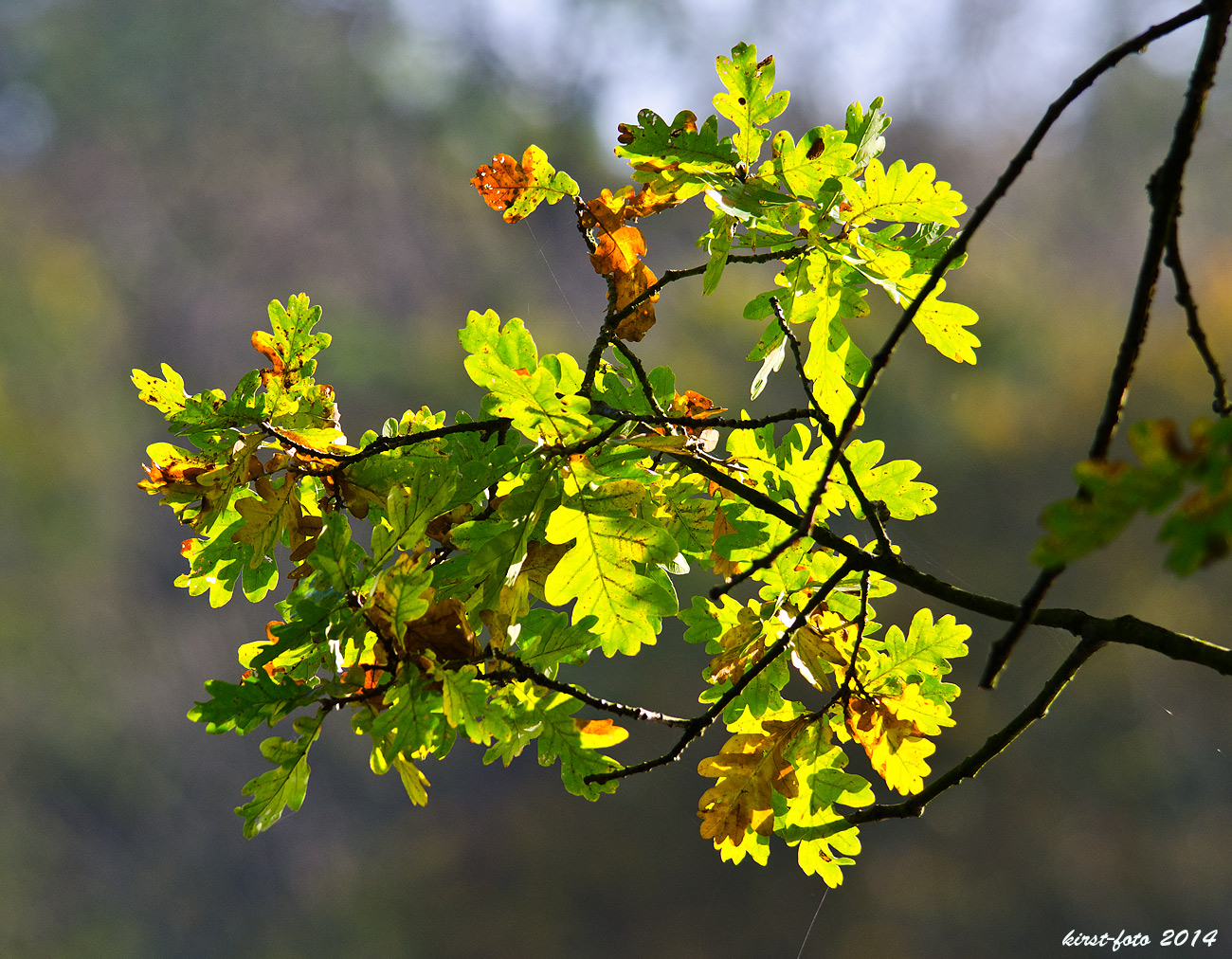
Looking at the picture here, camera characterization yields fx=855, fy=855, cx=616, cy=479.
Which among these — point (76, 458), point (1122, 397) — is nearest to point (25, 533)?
point (76, 458)

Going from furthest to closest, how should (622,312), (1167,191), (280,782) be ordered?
(622,312), (280,782), (1167,191)

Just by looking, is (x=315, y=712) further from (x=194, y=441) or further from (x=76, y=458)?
(x=76, y=458)

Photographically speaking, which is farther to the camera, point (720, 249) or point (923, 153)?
point (923, 153)

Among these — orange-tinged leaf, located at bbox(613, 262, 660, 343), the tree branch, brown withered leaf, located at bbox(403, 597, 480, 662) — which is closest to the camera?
the tree branch

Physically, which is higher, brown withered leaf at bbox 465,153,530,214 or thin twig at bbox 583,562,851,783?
brown withered leaf at bbox 465,153,530,214

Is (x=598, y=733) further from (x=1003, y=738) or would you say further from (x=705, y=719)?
(x=1003, y=738)

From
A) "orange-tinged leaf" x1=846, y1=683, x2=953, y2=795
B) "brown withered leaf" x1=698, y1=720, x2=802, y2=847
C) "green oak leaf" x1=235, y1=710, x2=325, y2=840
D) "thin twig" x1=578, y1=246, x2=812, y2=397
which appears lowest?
"green oak leaf" x1=235, y1=710, x2=325, y2=840

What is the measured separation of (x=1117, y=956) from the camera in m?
2.67

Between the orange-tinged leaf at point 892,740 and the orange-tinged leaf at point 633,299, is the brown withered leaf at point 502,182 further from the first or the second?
the orange-tinged leaf at point 892,740

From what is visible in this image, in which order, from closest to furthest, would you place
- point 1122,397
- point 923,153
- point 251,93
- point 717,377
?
1. point 1122,397
2. point 923,153
3. point 717,377
4. point 251,93

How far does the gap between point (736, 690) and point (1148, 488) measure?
0.26 metres

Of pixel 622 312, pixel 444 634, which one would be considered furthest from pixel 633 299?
pixel 444 634

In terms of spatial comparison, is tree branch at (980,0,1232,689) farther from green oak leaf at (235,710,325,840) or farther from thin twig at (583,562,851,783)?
green oak leaf at (235,710,325,840)

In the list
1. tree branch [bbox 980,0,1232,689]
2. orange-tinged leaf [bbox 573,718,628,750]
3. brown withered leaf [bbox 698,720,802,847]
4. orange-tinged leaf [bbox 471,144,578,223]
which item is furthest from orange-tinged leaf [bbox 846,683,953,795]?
orange-tinged leaf [bbox 471,144,578,223]
